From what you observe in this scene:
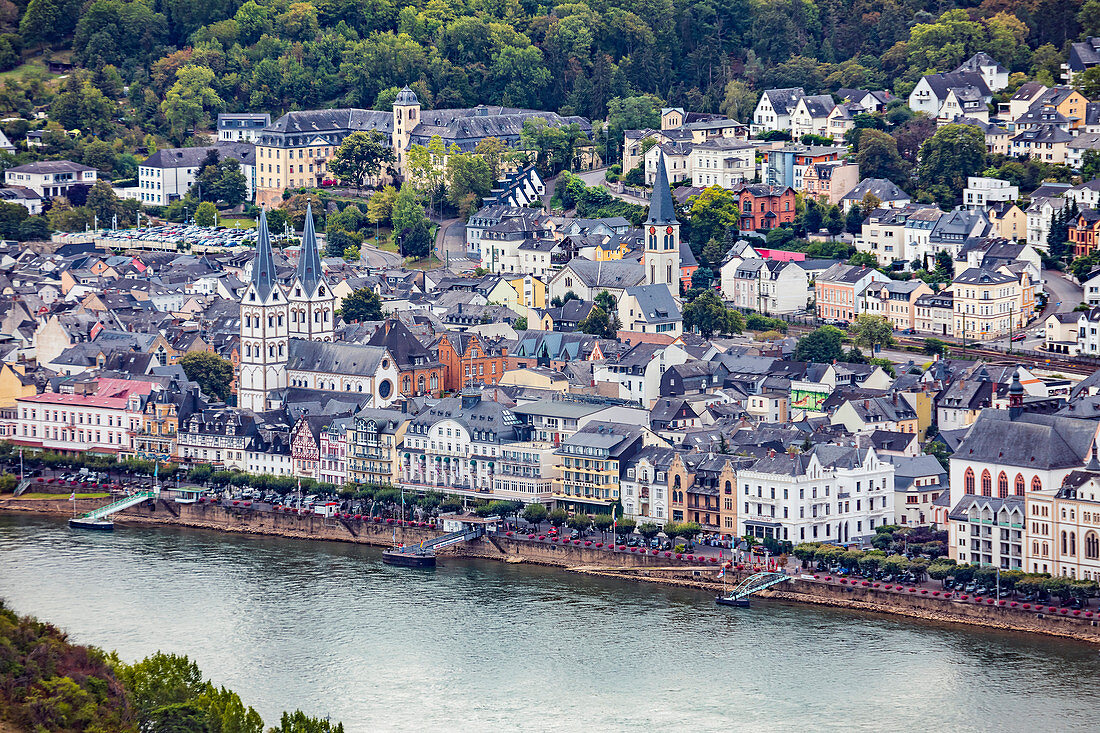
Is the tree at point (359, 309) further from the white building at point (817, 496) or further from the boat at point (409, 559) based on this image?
the white building at point (817, 496)

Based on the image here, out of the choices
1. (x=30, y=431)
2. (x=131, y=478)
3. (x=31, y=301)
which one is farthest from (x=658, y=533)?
(x=31, y=301)

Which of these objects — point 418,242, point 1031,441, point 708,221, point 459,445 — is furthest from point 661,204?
point 1031,441

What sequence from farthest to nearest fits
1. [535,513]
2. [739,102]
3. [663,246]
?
[739,102], [663,246], [535,513]

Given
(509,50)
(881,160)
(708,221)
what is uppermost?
(509,50)

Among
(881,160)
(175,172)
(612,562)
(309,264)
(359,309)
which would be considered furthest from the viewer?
(175,172)

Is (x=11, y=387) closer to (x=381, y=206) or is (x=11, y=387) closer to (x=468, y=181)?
(x=381, y=206)

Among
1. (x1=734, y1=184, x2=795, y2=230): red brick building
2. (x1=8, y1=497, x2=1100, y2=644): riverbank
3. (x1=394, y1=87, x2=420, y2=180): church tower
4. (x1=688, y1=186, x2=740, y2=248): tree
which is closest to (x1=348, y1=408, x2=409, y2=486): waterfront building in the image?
(x1=8, y1=497, x2=1100, y2=644): riverbank
